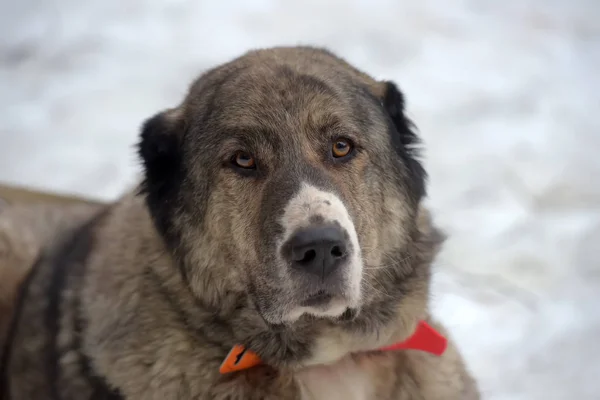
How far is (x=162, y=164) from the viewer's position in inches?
126

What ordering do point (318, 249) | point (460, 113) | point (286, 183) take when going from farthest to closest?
point (460, 113), point (286, 183), point (318, 249)

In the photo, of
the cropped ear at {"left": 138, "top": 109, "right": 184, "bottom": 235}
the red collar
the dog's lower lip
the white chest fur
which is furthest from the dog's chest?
the cropped ear at {"left": 138, "top": 109, "right": 184, "bottom": 235}

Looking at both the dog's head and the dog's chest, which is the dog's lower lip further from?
the dog's chest

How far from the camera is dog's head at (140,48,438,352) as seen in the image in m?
2.77

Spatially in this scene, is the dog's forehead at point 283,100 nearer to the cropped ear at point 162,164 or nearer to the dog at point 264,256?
the dog at point 264,256

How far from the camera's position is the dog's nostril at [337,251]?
2619 mm

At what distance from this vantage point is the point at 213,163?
3029 mm

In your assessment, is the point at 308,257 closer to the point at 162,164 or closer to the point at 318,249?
the point at 318,249

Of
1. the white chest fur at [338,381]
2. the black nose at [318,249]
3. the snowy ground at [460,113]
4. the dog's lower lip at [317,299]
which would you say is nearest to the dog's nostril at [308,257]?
the black nose at [318,249]

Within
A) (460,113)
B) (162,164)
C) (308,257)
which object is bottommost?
(308,257)

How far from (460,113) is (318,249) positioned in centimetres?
368

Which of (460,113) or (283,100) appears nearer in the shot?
(283,100)

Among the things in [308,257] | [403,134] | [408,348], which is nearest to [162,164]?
[308,257]

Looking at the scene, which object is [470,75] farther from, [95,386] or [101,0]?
[95,386]
